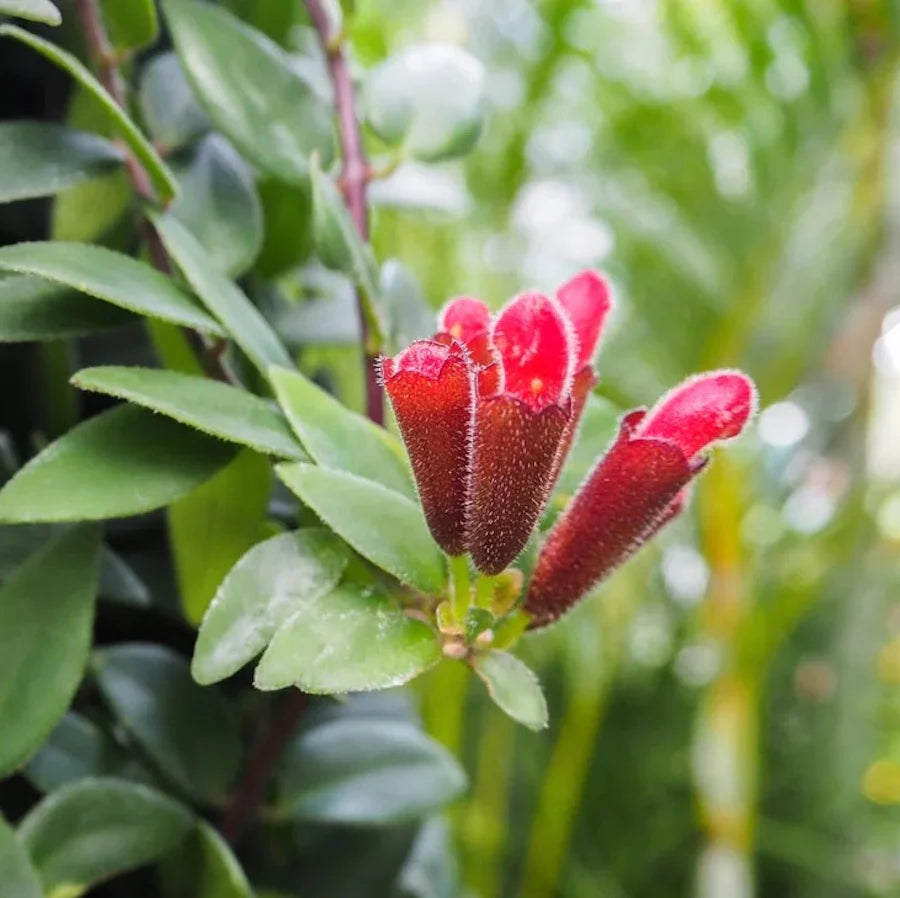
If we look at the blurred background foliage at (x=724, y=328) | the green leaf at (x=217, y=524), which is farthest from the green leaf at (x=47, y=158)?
the blurred background foliage at (x=724, y=328)

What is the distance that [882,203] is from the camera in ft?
3.22

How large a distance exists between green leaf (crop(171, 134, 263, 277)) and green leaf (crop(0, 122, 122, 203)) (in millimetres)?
32

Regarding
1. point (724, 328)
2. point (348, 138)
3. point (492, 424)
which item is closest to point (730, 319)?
point (724, 328)

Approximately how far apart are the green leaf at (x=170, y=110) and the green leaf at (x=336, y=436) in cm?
15

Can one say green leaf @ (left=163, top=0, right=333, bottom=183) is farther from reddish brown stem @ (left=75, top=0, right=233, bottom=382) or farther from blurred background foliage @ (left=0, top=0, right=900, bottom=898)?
blurred background foliage @ (left=0, top=0, right=900, bottom=898)

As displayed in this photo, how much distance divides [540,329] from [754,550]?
78 cm

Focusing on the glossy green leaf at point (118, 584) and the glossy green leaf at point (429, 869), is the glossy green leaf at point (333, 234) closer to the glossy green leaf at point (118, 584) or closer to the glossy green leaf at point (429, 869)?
the glossy green leaf at point (118, 584)

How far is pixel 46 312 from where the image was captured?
0.91 ft

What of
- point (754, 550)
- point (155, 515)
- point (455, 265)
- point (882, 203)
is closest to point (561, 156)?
point (455, 265)

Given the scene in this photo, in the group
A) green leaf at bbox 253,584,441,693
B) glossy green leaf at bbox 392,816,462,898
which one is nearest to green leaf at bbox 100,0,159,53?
green leaf at bbox 253,584,441,693

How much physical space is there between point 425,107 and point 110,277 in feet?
0.56

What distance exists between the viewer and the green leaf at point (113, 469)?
242 mm

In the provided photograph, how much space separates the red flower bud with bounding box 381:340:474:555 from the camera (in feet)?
0.74

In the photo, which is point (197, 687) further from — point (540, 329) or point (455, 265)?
point (455, 265)
